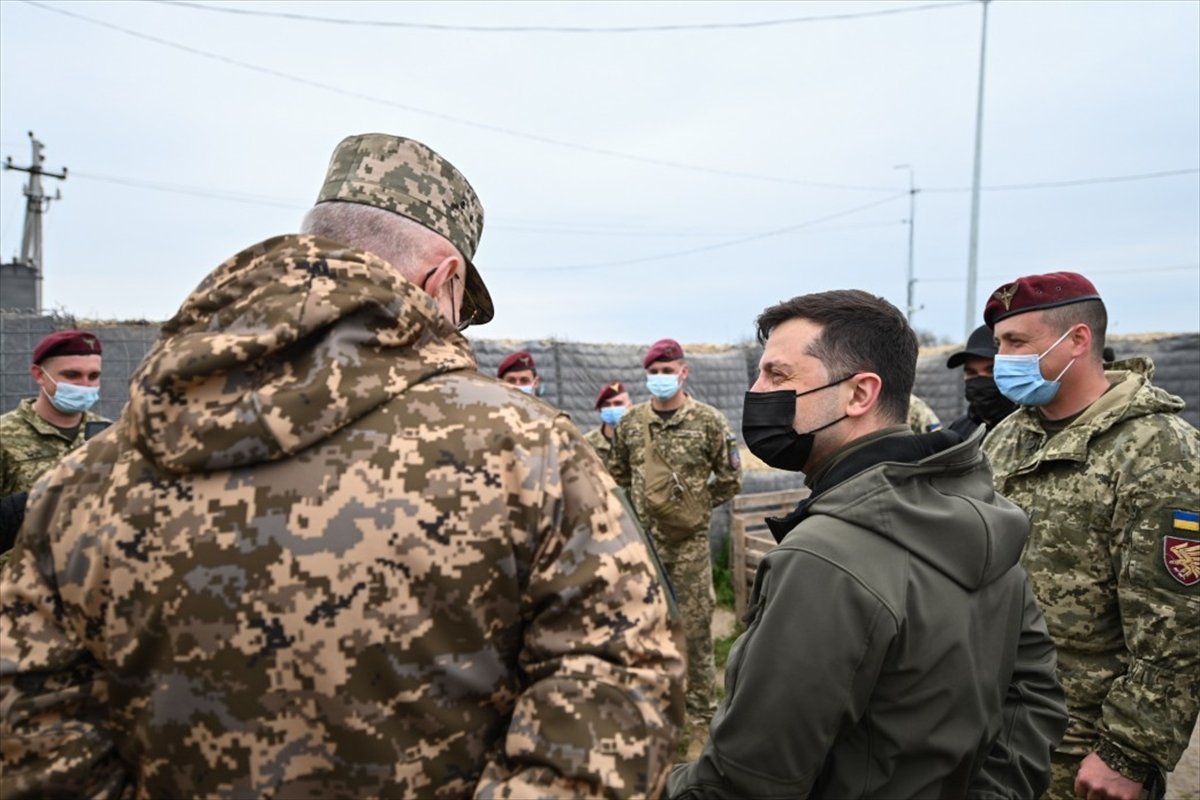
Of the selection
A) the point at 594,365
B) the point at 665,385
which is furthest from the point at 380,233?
the point at 594,365

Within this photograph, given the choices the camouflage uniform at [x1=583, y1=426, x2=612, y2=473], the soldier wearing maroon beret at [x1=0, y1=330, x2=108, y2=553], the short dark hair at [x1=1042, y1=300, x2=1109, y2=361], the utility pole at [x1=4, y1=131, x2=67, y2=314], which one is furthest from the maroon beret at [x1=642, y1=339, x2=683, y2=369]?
the utility pole at [x1=4, y1=131, x2=67, y2=314]

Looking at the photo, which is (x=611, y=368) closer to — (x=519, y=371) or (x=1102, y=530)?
(x=519, y=371)

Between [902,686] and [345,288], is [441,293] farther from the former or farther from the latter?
[902,686]

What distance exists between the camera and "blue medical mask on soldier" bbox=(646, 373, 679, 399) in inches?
234

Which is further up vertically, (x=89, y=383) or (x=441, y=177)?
(x=441, y=177)

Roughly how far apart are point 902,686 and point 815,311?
0.91 meters

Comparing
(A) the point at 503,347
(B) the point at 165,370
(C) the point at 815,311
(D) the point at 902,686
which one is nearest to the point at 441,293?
(B) the point at 165,370

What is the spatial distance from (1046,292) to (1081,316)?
0.46ft

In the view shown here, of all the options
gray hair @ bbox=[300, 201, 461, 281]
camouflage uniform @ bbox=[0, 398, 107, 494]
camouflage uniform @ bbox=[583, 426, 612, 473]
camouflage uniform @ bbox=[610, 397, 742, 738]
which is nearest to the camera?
gray hair @ bbox=[300, 201, 461, 281]

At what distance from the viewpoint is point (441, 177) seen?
1.57m

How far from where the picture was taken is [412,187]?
150 centimetres

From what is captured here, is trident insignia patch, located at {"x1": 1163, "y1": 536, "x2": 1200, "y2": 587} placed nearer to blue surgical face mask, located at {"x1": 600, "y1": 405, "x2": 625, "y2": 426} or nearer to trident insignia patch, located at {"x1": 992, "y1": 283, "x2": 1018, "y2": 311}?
trident insignia patch, located at {"x1": 992, "y1": 283, "x2": 1018, "y2": 311}

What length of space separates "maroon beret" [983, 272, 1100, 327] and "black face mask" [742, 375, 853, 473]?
4.31 ft

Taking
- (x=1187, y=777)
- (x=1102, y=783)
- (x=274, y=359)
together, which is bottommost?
(x=1187, y=777)
